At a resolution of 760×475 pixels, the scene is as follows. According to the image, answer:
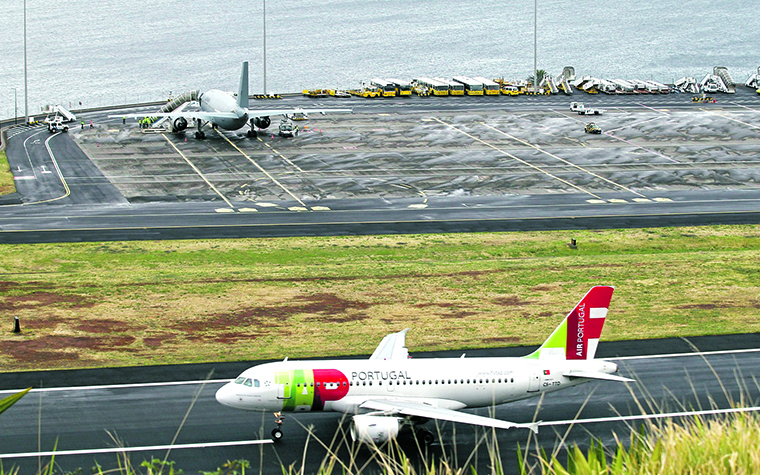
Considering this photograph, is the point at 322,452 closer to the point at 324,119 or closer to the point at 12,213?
the point at 12,213

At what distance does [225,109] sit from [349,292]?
78.9 metres

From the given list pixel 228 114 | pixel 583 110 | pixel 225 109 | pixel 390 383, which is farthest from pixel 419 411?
pixel 583 110

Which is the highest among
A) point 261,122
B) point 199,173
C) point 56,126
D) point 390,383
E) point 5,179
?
point 261,122

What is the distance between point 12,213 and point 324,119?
72.8m

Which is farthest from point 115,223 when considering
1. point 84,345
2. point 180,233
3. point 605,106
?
point 605,106

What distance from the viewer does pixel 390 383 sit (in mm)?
43906

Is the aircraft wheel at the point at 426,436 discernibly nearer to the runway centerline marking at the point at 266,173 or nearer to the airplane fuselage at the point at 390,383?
the airplane fuselage at the point at 390,383

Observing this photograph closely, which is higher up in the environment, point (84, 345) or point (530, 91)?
point (530, 91)

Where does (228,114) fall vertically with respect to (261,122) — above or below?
above

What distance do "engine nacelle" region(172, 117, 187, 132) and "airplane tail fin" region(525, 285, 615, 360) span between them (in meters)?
111

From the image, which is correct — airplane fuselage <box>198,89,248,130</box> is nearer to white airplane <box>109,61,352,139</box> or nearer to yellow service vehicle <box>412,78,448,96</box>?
white airplane <box>109,61,352,139</box>

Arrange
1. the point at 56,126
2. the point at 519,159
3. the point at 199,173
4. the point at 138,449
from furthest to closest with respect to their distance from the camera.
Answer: the point at 56,126, the point at 519,159, the point at 199,173, the point at 138,449

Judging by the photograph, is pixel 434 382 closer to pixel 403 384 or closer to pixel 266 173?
pixel 403 384

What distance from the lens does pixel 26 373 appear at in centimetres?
5388
